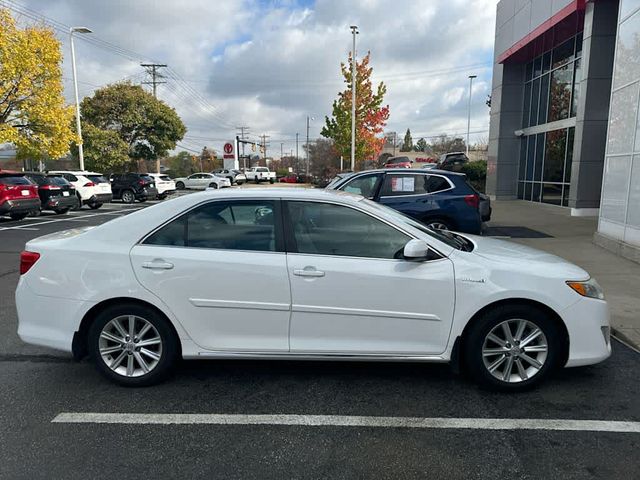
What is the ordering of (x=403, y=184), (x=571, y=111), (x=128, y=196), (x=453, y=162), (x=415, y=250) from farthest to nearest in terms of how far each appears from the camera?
(x=453, y=162), (x=128, y=196), (x=571, y=111), (x=403, y=184), (x=415, y=250)

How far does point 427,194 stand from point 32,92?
17782 millimetres

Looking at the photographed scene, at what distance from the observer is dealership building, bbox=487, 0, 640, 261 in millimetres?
8789

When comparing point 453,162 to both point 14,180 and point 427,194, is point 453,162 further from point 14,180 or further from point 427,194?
point 14,180

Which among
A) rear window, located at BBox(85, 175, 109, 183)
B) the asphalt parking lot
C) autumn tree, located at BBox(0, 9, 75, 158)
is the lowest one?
the asphalt parking lot

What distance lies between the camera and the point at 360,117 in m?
31.2

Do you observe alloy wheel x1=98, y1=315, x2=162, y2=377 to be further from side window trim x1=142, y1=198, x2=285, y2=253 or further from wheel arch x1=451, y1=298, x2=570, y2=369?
wheel arch x1=451, y1=298, x2=570, y2=369

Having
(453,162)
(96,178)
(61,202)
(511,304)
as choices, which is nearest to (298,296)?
(511,304)

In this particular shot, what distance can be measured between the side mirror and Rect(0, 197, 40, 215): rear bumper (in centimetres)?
1442

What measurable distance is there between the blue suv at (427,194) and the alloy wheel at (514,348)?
4.79 m

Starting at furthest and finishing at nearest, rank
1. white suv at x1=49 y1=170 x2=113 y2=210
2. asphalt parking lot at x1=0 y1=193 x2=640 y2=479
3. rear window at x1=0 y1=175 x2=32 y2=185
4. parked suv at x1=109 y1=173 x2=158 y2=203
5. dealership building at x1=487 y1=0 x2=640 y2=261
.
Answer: parked suv at x1=109 y1=173 x2=158 y2=203, white suv at x1=49 y1=170 x2=113 y2=210, rear window at x1=0 y1=175 x2=32 y2=185, dealership building at x1=487 y1=0 x2=640 y2=261, asphalt parking lot at x1=0 y1=193 x2=640 y2=479

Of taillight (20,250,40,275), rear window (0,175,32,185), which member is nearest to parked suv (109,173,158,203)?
rear window (0,175,32,185)

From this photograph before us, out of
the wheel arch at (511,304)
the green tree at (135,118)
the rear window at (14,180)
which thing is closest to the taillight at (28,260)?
the wheel arch at (511,304)

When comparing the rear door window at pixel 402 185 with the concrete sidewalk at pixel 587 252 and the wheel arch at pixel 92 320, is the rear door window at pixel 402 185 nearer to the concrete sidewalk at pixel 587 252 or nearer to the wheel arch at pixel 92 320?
the concrete sidewalk at pixel 587 252

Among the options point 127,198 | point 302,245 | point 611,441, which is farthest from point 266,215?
point 127,198
